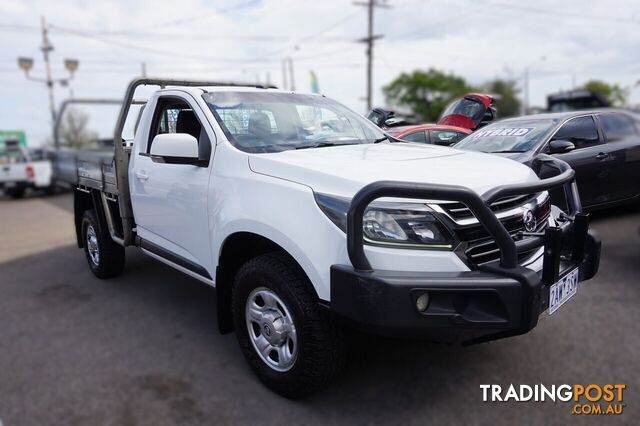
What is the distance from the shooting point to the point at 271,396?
2.67 meters

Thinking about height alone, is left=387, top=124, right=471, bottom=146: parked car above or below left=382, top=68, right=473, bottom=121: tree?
below

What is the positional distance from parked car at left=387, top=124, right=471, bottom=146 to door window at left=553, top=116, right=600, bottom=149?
4.00 feet

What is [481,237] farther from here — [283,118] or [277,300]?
[283,118]

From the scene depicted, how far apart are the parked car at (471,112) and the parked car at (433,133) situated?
14cm

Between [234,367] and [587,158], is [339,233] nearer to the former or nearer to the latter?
[234,367]

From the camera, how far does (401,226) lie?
2.15 m

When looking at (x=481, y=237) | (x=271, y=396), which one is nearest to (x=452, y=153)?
(x=481, y=237)

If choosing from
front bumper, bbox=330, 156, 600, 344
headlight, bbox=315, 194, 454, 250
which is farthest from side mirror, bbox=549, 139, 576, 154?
→ headlight, bbox=315, 194, 454, 250

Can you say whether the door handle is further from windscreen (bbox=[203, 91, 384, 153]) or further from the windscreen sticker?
the windscreen sticker

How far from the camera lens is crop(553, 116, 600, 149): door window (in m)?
5.52

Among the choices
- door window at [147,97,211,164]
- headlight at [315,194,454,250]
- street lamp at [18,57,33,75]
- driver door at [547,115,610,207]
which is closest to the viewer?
headlight at [315,194,454,250]

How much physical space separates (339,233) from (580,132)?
15.9 ft

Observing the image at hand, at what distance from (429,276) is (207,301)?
2.69 m

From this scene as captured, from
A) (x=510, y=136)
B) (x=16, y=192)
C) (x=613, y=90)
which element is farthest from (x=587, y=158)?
(x=613, y=90)
